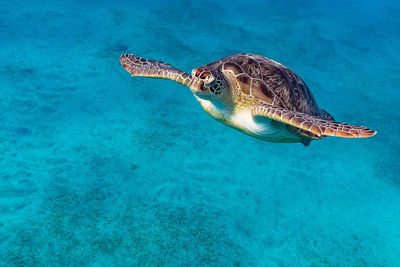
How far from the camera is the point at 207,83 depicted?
231 cm

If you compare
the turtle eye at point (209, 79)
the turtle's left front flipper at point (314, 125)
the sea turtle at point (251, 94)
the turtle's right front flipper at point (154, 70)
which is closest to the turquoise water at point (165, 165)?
the sea turtle at point (251, 94)

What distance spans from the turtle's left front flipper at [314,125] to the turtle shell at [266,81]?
8.6 inches

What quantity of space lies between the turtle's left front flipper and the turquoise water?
2.00m

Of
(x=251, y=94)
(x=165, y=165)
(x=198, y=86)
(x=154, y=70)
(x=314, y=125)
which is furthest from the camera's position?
(x=165, y=165)

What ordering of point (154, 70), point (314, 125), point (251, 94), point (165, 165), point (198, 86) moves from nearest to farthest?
point (314, 125), point (198, 86), point (251, 94), point (154, 70), point (165, 165)

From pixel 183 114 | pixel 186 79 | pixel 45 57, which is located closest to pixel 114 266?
pixel 186 79

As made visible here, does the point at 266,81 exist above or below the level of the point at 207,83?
above

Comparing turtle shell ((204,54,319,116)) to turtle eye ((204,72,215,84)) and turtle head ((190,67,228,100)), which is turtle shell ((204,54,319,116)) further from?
turtle eye ((204,72,215,84))

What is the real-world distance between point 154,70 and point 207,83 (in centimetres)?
73

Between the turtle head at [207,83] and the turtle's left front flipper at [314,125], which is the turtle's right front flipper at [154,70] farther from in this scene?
the turtle's left front flipper at [314,125]

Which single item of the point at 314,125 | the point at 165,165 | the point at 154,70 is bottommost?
the point at 165,165

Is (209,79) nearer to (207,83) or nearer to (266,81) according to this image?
(207,83)

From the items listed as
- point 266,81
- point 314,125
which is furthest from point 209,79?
point 314,125

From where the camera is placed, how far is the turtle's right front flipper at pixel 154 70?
2.48 metres
